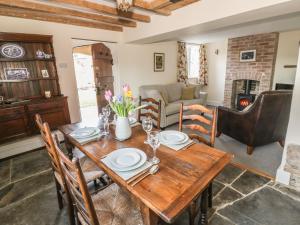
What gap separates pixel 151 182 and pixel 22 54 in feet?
10.1

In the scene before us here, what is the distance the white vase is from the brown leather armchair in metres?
1.98

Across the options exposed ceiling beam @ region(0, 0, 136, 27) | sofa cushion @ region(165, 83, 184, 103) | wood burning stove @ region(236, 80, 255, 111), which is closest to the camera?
exposed ceiling beam @ region(0, 0, 136, 27)

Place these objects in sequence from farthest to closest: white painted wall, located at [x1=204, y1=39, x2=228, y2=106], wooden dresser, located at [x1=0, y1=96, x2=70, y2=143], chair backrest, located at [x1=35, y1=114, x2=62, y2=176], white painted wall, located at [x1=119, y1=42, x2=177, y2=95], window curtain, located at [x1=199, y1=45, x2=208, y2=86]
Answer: window curtain, located at [x1=199, y1=45, x2=208, y2=86]
white painted wall, located at [x1=204, y1=39, x2=228, y2=106]
white painted wall, located at [x1=119, y1=42, x2=177, y2=95]
wooden dresser, located at [x1=0, y1=96, x2=70, y2=143]
chair backrest, located at [x1=35, y1=114, x2=62, y2=176]

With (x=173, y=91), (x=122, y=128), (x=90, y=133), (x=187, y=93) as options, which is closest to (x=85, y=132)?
(x=90, y=133)

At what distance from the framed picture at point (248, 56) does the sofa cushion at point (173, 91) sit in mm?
2009

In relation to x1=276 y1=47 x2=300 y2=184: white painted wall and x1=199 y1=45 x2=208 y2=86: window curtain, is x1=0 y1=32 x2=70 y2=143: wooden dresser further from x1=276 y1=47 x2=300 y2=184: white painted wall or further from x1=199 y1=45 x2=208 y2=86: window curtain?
x1=199 y1=45 x2=208 y2=86: window curtain

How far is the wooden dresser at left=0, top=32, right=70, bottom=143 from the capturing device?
2650 millimetres

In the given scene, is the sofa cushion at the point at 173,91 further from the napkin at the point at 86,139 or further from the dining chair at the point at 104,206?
the dining chair at the point at 104,206

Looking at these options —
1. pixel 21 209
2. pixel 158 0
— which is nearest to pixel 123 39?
pixel 158 0

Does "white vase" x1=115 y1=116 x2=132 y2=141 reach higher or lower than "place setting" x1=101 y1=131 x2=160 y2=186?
higher

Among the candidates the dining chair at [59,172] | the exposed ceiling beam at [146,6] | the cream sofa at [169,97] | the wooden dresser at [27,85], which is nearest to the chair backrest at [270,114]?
the cream sofa at [169,97]

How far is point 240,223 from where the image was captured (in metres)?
1.56

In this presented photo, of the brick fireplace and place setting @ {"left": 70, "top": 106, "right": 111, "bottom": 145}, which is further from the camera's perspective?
the brick fireplace

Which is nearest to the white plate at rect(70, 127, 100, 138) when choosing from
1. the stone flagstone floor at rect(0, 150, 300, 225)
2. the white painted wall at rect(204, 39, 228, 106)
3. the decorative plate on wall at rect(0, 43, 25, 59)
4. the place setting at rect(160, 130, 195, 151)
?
the place setting at rect(160, 130, 195, 151)
